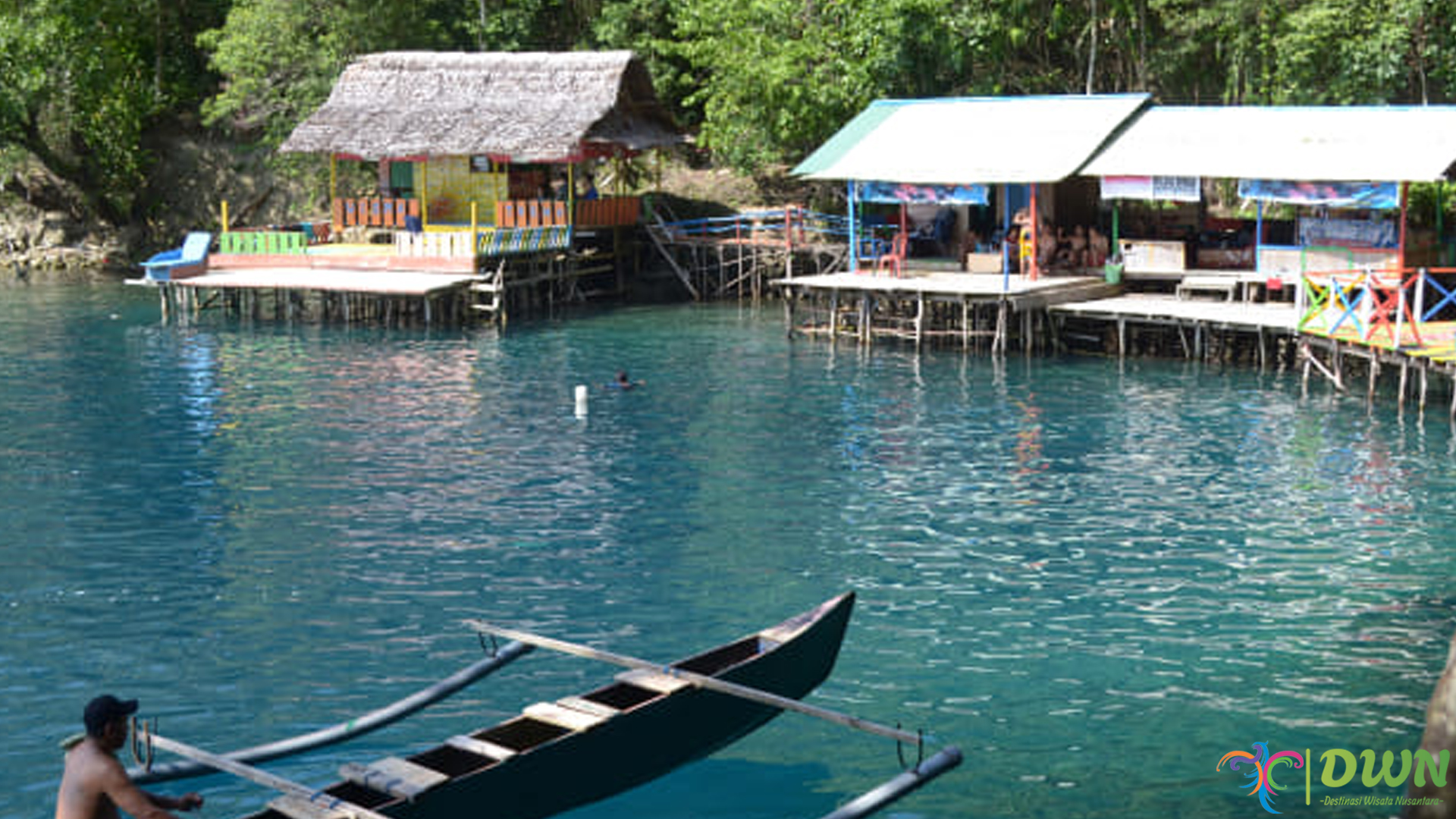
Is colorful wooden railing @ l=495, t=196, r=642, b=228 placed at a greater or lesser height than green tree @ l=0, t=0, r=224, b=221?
lesser

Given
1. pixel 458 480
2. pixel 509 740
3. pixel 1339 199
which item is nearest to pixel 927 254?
pixel 1339 199

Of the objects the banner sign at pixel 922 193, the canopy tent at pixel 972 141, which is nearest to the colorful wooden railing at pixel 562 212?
the canopy tent at pixel 972 141

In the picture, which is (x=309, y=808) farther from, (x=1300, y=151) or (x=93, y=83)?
(x=93, y=83)

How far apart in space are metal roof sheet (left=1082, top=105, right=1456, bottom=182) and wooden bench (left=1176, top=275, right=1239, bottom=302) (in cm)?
261

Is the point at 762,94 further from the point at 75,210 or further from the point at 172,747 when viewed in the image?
the point at 172,747

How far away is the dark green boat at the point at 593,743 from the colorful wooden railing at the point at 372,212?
3262 centimetres

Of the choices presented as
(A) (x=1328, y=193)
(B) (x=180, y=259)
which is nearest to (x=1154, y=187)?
(A) (x=1328, y=193)

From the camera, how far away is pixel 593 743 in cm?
1160

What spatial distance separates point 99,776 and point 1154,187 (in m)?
27.6

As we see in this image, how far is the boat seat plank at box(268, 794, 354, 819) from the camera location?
10.1 meters

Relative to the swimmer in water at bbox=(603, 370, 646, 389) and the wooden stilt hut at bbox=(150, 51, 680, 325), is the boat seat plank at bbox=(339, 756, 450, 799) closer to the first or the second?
the swimmer in water at bbox=(603, 370, 646, 389)

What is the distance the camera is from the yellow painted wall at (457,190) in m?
44.6

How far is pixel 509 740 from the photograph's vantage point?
11.7m

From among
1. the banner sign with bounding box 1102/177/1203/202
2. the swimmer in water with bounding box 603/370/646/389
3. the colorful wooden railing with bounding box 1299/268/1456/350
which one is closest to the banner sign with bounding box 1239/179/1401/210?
the banner sign with bounding box 1102/177/1203/202
